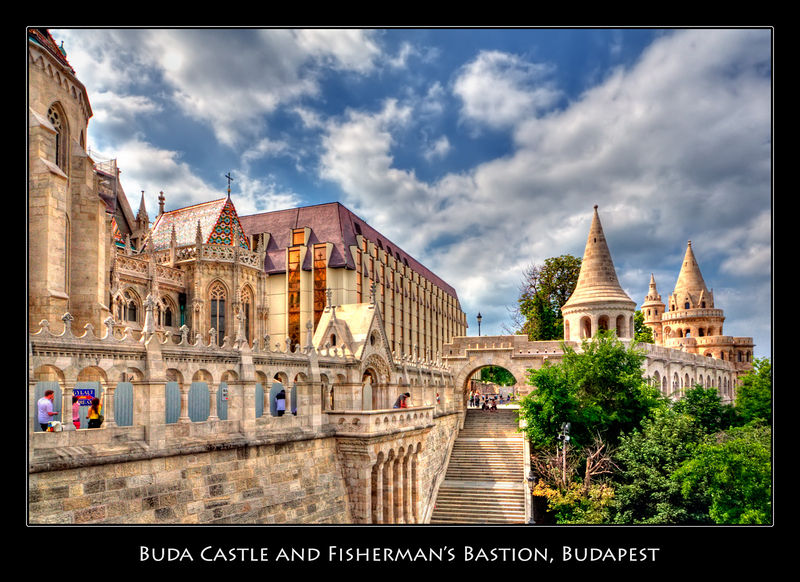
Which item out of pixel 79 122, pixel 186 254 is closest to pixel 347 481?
pixel 79 122

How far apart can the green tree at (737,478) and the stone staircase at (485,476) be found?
8.62m

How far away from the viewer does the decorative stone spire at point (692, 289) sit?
64.2 m

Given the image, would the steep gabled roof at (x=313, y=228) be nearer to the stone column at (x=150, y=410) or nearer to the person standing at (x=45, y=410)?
the stone column at (x=150, y=410)

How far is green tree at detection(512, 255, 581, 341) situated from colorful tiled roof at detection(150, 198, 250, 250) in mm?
26985

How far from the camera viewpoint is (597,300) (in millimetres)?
40938

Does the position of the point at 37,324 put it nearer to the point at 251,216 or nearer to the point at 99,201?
the point at 99,201

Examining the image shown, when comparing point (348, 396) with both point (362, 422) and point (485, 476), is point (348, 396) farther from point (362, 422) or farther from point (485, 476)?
point (485, 476)

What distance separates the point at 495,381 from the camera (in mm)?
74625

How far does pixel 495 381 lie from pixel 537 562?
65.6 metres

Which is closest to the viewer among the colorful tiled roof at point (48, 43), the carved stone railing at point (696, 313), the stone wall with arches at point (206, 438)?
the stone wall with arches at point (206, 438)

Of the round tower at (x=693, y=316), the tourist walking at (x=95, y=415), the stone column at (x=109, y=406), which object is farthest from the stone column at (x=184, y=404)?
the round tower at (x=693, y=316)

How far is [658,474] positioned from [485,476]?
362 inches

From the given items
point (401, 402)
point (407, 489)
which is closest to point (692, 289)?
point (401, 402)

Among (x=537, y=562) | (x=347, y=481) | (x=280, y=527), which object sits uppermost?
(x=280, y=527)
